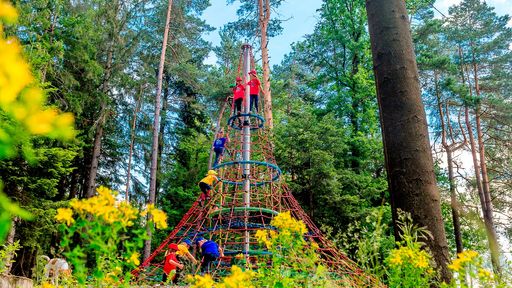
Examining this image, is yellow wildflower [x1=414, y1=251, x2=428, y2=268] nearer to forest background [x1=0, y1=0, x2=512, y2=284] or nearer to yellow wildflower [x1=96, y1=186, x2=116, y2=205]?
yellow wildflower [x1=96, y1=186, x2=116, y2=205]

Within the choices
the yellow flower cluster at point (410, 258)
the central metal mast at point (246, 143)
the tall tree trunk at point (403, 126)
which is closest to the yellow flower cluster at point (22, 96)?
the yellow flower cluster at point (410, 258)

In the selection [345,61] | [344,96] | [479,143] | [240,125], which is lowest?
[240,125]

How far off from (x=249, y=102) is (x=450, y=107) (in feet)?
38.8

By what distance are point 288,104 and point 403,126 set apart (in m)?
15.7

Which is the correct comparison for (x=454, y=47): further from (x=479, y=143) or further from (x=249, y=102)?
(x=249, y=102)

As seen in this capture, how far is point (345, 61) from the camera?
14.4 meters

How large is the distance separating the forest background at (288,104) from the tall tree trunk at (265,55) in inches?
Result: 20.1

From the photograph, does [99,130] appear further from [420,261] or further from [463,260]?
[463,260]

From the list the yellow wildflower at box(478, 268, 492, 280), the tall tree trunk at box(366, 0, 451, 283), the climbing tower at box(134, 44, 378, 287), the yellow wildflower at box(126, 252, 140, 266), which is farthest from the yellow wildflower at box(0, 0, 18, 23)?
the climbing tower at box(134, 44, 378, 287)

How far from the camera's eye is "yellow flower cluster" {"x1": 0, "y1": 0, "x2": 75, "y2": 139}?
0.43m

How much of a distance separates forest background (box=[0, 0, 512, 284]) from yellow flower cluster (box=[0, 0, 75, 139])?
30.4 ft

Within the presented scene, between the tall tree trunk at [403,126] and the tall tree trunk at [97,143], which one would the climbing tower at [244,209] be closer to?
the tall tree trunk at [403,126]

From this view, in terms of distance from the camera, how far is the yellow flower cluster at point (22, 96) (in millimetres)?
427

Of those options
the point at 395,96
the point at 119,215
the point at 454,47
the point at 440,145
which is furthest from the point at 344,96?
the point at 119,215
